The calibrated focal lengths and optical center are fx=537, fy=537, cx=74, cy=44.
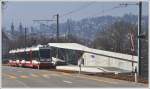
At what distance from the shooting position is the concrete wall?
7142 centimetres

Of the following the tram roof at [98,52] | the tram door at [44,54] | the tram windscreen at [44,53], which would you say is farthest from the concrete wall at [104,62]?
the tram windscreen at [44,53]

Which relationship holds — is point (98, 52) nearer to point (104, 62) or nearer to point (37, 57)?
point (104, 62)

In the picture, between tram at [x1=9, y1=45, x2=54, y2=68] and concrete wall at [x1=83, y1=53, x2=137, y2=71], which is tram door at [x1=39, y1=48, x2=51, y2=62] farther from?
concrete wall at [x1=83, y1=53, x2=137, y2=71]

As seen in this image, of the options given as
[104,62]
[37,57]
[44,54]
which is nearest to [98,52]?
[104,62]

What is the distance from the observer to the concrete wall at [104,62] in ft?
234

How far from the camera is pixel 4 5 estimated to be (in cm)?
3297

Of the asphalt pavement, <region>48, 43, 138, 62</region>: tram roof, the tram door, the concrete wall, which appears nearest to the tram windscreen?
the tram door

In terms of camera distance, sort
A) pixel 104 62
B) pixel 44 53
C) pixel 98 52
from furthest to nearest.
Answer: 1. pixel 98 52
2. pixel 104 62
3. pixel 44 53

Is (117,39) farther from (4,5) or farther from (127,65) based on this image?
(4,5)

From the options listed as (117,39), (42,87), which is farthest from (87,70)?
(117,39)

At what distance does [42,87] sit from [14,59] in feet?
175

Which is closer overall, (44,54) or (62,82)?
(62,82)

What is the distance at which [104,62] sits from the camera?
7556cm

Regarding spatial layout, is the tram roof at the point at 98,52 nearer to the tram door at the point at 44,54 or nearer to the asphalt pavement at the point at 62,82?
the tram door at the point at 44,54
